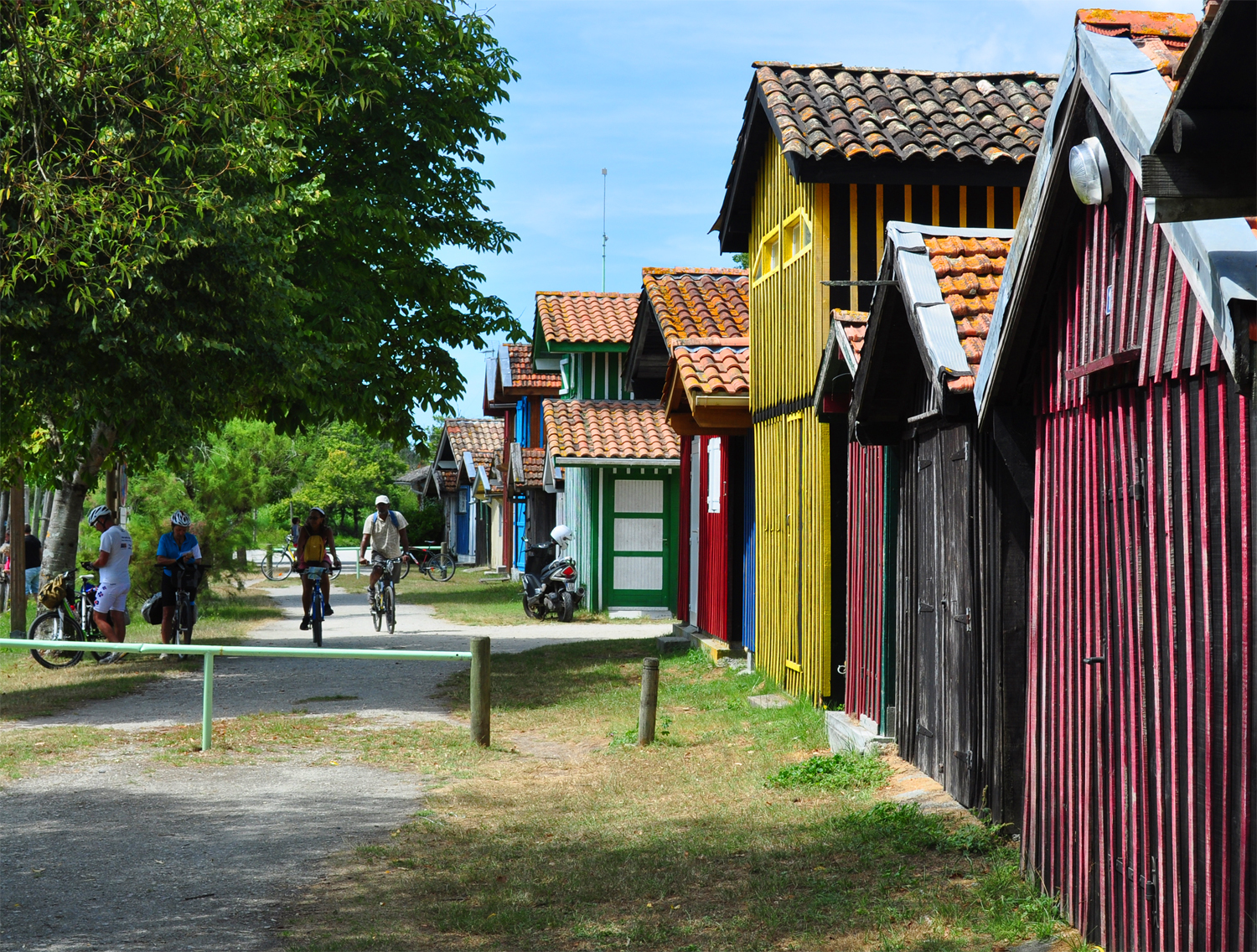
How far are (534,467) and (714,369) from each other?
1900 cm

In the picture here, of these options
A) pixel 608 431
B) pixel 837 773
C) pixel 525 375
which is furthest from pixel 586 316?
pixel 837 773

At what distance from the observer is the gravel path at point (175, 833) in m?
5.63

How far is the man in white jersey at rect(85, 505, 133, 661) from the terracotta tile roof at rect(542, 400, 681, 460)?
965 cm

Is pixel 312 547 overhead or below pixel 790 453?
below

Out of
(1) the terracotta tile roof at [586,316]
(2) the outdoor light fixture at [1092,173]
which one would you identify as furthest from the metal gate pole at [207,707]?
(1) the terracotta tile roof at [586,316]

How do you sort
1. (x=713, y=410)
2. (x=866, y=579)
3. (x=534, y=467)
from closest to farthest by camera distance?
(x=866, y=579) → (x=713, y=410) → (x=534, y=467)

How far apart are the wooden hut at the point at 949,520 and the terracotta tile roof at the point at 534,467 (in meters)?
24.5

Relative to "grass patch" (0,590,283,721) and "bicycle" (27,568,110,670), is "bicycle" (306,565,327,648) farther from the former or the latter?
"bicycle" (27,568,110,670)

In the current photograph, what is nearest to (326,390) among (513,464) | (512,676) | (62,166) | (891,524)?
(512,676)

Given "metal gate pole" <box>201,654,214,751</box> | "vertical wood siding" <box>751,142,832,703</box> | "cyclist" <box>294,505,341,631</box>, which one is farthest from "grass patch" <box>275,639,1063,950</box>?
"cyclist" <box>294,505,341,631</box>

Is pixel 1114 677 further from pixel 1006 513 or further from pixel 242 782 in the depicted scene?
pixel 242 782

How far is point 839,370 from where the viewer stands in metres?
9.57

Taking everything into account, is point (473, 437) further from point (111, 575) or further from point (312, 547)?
point (111, 575)

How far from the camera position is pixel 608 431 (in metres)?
24.5
